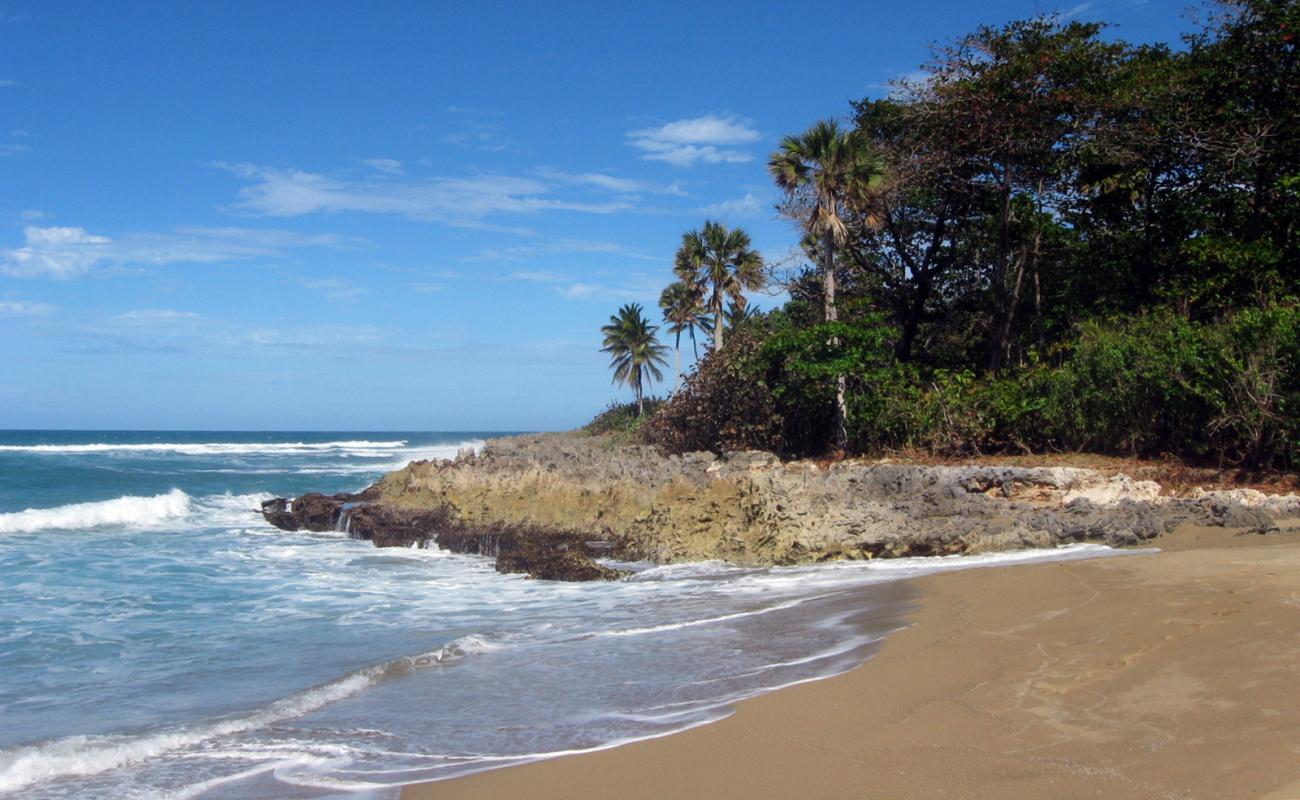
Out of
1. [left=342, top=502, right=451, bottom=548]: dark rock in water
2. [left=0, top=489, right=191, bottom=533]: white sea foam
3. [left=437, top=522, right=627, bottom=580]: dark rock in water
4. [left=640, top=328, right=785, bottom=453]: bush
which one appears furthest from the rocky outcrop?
[left=0, top=489, right=191, bottom=533]: white sea foam

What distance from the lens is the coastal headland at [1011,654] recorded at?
4691 millimetres

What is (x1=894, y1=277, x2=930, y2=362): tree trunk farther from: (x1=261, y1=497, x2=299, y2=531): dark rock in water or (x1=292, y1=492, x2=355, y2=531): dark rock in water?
(x1=261, y1=497, x2=299, y2=531): dark rock in water

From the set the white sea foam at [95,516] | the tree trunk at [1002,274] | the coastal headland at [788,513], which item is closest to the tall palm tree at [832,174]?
the tree trunk at [1002,274]

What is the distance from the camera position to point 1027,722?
17.3ft

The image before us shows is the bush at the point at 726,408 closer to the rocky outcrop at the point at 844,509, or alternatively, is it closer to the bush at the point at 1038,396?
the bush at the point at 1038,396

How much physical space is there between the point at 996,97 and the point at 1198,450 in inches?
416

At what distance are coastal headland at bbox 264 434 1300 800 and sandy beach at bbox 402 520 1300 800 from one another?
16 millimetres

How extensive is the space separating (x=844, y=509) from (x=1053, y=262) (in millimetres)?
15581

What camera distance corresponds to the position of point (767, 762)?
17.0 feet

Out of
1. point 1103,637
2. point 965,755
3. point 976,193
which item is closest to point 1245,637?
point 1103,637

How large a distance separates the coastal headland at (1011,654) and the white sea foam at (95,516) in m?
13.4

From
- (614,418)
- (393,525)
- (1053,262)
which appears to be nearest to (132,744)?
(393,525)

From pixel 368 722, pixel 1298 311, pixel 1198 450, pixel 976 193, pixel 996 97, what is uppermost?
pixel 996 97

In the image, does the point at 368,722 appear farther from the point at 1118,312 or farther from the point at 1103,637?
the point at 1118,312
